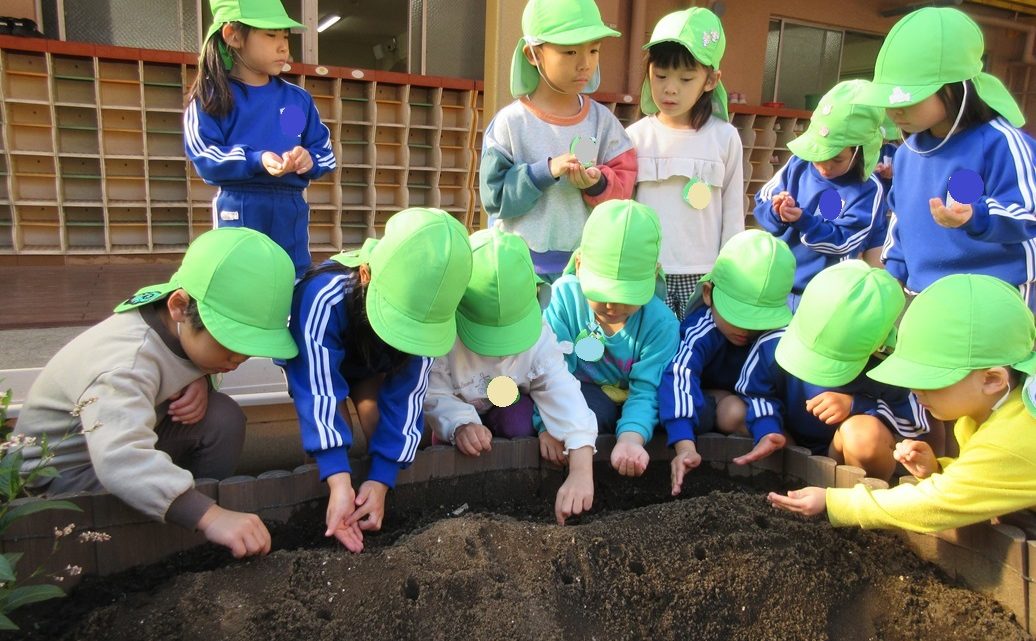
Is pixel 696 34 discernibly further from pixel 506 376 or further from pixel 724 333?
pixel 506 376

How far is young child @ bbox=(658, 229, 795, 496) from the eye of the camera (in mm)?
2340

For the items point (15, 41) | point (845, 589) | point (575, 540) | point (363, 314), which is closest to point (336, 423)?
point (363, 314)

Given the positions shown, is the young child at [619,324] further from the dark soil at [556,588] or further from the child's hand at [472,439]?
the dark soil at [556,588]

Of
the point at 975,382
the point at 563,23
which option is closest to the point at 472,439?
the point at 975,382

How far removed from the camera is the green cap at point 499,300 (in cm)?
197

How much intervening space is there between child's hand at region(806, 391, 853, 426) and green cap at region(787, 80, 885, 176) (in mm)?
900

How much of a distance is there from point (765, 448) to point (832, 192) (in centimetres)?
102

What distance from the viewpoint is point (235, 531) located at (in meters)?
1.64

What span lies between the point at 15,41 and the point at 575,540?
4851 mm

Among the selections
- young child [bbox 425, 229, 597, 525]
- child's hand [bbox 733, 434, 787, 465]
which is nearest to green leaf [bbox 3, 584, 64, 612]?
young child [bbox 425, 229, 597, 525]

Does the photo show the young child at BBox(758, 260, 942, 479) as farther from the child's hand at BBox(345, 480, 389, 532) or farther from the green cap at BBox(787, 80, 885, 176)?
the child's hand at BBox(345, 480, 389, 532)

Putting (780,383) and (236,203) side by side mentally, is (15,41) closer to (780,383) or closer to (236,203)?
(236,203)

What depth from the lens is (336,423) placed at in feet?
6.10

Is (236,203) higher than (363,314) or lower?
higher
